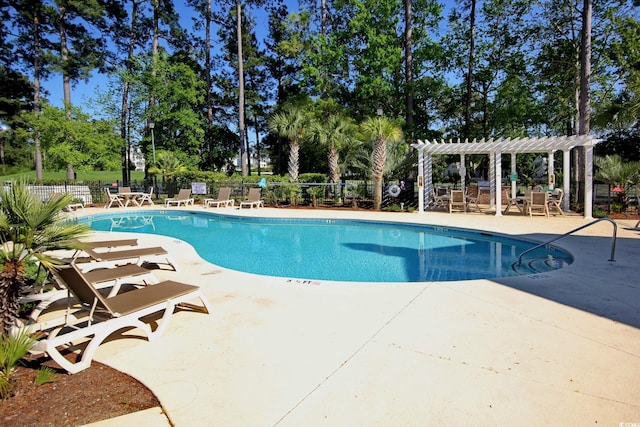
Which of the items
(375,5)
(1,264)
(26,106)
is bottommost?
(1,264)

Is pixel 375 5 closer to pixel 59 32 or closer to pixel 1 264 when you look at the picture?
pixel 59 32

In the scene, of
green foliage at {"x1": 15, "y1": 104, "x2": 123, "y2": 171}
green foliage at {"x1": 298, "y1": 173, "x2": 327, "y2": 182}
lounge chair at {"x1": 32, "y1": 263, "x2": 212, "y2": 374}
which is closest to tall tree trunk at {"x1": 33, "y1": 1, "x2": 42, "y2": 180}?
green foliage at {"x1": 15, "y1": 104, "x2": 123, "y2": 171}

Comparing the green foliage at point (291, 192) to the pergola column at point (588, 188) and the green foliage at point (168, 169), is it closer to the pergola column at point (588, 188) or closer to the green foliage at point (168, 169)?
the green foliage at point (168, 169)

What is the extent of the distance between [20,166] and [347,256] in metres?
50.0

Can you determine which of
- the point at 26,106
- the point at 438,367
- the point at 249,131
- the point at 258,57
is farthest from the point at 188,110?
the point at 438,367

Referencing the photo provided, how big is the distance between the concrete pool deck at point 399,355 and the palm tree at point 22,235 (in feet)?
2.70

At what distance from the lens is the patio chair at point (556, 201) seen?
12358 millimetres

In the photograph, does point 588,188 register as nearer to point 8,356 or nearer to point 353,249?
point 353,249

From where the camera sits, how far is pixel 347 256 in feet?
26.7

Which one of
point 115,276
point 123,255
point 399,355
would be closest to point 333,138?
point 123,255

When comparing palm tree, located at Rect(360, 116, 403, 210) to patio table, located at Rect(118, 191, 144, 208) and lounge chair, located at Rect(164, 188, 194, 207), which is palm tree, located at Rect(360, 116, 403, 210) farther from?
patio table, located at Rect(118, 191, 144, 208)

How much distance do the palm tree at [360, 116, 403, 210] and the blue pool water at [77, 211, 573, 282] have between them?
9.97 feet

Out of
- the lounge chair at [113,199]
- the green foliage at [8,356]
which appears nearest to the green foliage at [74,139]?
the lounge chair at [113,199]

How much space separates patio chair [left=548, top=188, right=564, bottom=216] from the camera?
40.5 feet
